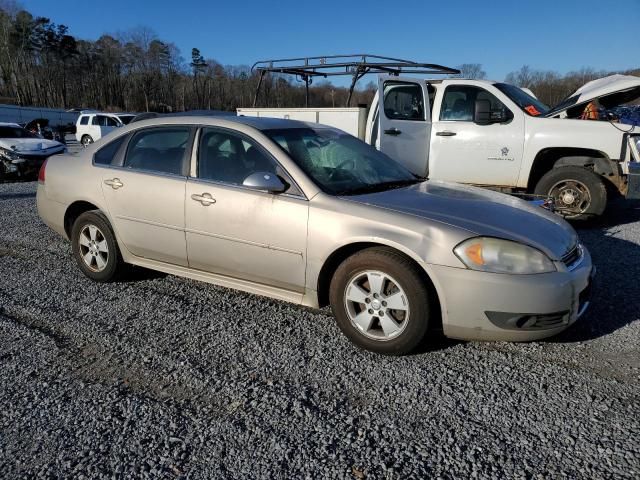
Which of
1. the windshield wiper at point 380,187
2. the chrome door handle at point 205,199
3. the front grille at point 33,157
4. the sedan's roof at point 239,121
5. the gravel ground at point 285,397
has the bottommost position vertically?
the gravel ground at point 285,397

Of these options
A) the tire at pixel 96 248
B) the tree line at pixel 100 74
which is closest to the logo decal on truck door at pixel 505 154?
the tire at pixel 96 248

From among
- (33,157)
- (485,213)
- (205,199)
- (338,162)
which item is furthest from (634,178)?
(33,157)

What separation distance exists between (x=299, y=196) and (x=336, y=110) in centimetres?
495

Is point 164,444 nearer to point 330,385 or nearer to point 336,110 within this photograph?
point 330,385

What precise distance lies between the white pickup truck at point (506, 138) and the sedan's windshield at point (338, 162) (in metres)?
3.09

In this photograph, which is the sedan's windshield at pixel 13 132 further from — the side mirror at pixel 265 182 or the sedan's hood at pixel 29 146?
the side mirror at pixel 265 182

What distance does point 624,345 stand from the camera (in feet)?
10.8

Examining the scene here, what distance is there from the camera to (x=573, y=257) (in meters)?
3.19

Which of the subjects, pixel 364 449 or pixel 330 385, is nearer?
pixel 364 449

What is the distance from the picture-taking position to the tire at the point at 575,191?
6.43 meters

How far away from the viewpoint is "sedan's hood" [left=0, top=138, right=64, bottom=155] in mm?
13234

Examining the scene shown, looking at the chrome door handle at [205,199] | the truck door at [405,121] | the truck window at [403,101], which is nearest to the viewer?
the chrome door handle at [205,199]

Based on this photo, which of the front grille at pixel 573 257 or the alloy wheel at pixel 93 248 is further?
the alloy wheel at pixel 93 248

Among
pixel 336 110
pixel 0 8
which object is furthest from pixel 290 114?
pixel 0 8
